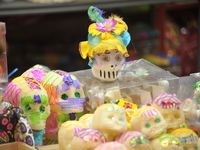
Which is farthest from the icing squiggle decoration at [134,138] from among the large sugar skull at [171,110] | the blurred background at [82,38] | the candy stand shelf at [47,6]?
the blurred background at [82,38]

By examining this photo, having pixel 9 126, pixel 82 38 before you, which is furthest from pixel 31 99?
pixel 82 38

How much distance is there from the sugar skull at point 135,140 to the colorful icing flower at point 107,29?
1.52ft

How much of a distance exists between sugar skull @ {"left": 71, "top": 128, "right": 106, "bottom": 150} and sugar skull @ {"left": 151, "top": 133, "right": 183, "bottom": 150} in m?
0.13

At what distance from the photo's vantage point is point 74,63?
8.83 feet

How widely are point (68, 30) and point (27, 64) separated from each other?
427 millimetres

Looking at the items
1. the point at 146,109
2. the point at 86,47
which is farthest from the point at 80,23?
the point at 146,109

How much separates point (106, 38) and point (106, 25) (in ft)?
0.18

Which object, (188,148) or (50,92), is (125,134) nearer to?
(188,148)

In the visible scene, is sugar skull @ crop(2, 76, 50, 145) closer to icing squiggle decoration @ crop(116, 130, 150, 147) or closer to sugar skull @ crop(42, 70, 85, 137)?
sugar skull @ crop(42, 70, 85, 137)

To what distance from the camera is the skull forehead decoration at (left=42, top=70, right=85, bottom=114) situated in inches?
51.9

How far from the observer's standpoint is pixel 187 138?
105cm

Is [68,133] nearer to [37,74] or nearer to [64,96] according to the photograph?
[64,96]

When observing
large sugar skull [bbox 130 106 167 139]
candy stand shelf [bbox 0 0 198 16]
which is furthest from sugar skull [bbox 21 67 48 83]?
candy stand shelf [bbox 0 0 198 16]

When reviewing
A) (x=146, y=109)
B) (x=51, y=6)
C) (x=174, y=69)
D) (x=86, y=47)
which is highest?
(x=51, y=6)
